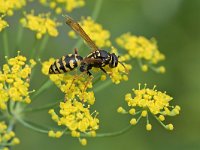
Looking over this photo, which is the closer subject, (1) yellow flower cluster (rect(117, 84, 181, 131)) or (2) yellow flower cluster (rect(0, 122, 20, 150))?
(2) yellow flower cluster (rect(0, 122, 20, 150))

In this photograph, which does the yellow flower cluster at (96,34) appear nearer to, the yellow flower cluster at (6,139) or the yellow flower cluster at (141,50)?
the yellow flower cluster at (141,50)

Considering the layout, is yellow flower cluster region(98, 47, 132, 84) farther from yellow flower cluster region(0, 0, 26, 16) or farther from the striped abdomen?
yellow flower cluster region(0, 0, 26, 16)

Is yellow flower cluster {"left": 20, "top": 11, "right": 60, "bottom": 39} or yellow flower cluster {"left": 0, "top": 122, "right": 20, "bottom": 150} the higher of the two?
yellow flower cluster {"left": 20, "top": 11, "right": 60, "bottom": 39}

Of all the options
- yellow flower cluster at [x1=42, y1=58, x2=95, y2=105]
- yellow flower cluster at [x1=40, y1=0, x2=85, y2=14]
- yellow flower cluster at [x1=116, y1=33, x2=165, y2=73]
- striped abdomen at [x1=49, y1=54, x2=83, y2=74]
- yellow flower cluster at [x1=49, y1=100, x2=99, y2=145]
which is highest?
yellow flower cluster at [x1=40, y1=0, x2=85, y2=14]

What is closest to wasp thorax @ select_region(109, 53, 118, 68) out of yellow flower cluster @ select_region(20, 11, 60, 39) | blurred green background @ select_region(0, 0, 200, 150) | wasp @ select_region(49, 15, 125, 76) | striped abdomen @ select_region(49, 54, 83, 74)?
wasp @ select_region(49, 15, 125, 76)

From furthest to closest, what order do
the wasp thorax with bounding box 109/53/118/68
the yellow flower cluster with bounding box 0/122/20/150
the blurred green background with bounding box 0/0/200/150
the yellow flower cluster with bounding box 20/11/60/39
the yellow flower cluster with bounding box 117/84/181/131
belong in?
1. the blurred green background with bounding box 0/0/200/150
2. the yellow flower cluster with bounding box 20/11/60/39
3. the wasp thorax with bounding box 109/53/118/68
4. the yellow flower cluster with bounding box 117/84/181/131
5. the yellow flower cluster with bounding box 0/122/20/150

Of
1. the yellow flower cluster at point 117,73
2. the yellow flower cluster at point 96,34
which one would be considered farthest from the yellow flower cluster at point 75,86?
the yellow flower cluster at point 96,34

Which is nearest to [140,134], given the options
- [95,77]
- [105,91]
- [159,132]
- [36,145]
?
[159,132]

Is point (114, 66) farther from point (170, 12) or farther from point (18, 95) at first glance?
point (170, 12)
